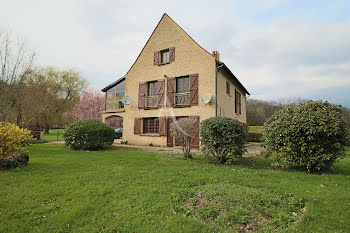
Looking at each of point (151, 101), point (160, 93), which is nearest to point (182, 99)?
point (160, 93)

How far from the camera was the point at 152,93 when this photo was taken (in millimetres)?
13820

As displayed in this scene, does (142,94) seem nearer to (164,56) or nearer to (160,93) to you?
(160,93)

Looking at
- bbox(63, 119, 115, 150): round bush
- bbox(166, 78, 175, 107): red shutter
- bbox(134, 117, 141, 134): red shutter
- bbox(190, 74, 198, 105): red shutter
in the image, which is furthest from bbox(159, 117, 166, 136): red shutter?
bbox(63, 119, 115, 150): round bush

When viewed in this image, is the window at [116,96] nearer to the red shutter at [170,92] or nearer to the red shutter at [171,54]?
the red shutter at [170,92]

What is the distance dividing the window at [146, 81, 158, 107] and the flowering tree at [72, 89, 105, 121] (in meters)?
17.9

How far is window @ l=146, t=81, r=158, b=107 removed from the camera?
1350cm

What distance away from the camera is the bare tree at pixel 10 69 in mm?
8039

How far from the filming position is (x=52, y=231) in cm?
261

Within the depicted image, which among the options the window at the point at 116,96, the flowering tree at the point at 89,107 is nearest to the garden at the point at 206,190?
the window at the point at 116,96

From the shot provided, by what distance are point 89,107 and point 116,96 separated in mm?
16109

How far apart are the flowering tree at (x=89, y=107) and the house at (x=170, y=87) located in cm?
1569

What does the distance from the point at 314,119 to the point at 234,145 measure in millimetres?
2463

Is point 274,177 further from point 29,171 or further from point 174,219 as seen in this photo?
point 29,171

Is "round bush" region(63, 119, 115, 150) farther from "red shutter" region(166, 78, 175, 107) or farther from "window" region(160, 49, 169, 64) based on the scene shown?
"window" region(160, 49, 169, 64)
